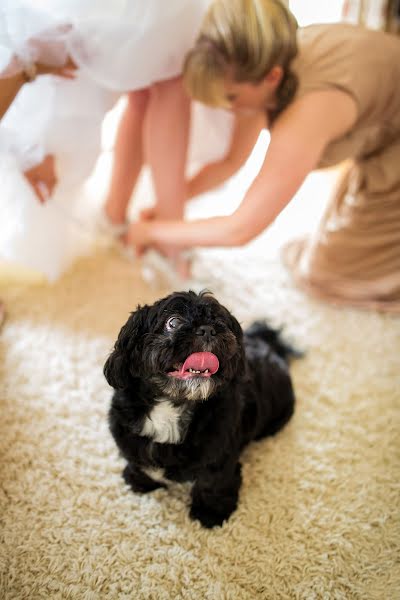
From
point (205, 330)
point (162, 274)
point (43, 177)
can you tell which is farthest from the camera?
point (162, 274)

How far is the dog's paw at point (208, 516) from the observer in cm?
108

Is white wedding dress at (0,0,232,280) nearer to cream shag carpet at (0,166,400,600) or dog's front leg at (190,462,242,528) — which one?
cream shag carpet at (0,166,400,600)

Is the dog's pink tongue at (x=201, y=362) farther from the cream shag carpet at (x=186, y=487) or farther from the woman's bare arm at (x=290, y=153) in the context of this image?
the woman's bare arm at (x=290, y=153)

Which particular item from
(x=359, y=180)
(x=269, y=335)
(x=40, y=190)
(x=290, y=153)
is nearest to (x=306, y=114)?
(x=290, y=153)

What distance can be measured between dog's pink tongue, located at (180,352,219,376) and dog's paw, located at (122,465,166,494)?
41 centimetres

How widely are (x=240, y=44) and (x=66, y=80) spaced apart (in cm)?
54

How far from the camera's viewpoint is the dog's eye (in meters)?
0.85

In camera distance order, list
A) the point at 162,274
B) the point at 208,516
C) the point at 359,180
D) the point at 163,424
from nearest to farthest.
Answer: the point at 163,424 → the point at 208,516 → the point at 359,180 → the point at 162,274

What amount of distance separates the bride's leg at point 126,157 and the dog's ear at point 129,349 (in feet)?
3.29

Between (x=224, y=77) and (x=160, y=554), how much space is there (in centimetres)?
116

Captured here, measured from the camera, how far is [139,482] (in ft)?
3.69

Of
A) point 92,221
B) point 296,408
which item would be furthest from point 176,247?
point 296,408

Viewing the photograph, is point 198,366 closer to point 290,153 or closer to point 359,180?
point 290,153

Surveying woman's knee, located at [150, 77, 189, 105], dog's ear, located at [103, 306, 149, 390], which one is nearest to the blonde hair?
woman's knee, located at [150, 77, 189, 105]
